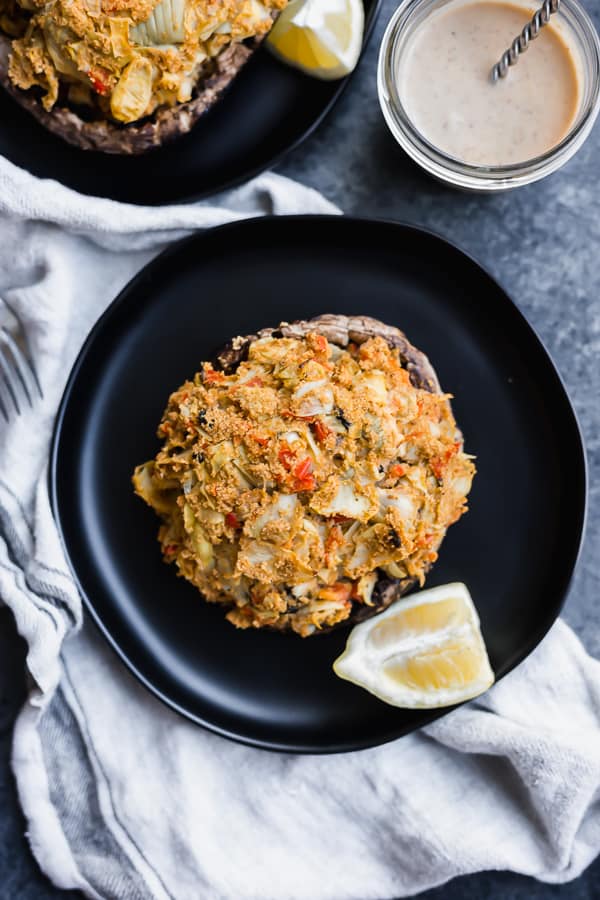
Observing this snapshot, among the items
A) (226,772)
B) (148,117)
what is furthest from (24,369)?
(226,772)

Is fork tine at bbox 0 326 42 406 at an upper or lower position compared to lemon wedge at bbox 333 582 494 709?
lower

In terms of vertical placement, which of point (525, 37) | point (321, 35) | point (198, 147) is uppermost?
point (525, 37)

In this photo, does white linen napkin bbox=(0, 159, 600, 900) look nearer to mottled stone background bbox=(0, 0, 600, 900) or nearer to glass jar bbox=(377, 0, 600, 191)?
mottled stone background bbox=(0, 0, 600, 900)

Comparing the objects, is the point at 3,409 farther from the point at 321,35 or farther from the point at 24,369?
the point at 321,35

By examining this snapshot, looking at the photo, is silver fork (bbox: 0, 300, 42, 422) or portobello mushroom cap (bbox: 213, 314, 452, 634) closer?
portobello mushroom cap (bbox: 213, 314, 452, 634)

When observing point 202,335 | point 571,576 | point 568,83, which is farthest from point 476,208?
point 571,576

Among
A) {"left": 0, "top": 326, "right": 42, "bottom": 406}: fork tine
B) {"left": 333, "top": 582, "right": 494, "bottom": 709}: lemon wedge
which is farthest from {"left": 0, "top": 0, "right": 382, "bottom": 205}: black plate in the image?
{"left": 333, "top": 582, "right": 494, "bottom": 709}: lemon wedge
